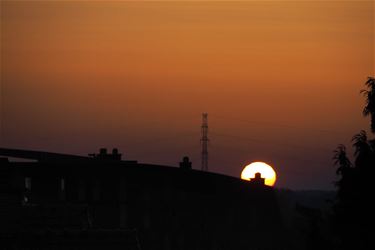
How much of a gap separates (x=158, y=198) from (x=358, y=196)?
1315 inches

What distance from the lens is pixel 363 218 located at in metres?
28.7

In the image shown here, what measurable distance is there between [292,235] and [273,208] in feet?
24.4

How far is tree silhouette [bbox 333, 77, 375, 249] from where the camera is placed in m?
28.6

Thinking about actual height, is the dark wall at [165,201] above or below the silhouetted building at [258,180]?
below

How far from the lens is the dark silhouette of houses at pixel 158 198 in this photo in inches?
2245

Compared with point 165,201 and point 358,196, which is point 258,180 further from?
point 358,196

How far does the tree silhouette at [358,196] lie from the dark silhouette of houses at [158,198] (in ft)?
77.5

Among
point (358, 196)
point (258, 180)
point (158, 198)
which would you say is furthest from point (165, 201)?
point (358, 196)

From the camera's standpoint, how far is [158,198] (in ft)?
202

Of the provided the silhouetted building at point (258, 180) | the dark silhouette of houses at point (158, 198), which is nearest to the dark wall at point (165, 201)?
the dark silhouette of houses at point (158, 198)

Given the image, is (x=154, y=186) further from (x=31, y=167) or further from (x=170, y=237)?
(x=31, y=167)

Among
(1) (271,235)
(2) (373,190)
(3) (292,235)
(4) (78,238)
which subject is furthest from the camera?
(3) (292,235)

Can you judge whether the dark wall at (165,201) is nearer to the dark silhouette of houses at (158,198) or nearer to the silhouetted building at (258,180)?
the dark silhouette of houses at (158,198)

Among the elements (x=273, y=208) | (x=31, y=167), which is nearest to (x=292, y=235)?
(x=273, y=208)
